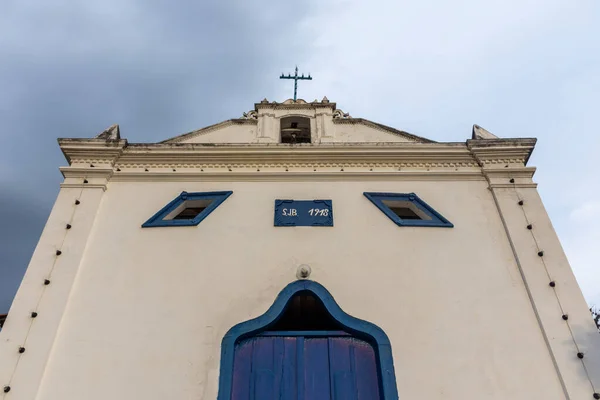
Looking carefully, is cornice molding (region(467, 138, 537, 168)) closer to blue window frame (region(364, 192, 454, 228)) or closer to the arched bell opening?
blue window frame (region(364, 192, 454, 228))

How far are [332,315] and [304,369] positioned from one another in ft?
2.95

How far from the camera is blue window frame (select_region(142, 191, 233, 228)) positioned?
25.9 feet

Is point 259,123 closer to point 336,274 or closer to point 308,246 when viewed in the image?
point 308,246

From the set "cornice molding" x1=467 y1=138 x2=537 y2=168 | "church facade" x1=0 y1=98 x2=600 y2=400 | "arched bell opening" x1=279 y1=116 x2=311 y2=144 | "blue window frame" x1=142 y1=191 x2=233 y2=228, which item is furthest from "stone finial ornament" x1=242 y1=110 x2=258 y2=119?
"cornice molding" x1=467 y1=138 x2=537 y2=168

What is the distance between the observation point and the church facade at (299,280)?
6113 mm

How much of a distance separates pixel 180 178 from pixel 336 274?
12.4ft

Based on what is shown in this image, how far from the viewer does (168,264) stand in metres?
7.32

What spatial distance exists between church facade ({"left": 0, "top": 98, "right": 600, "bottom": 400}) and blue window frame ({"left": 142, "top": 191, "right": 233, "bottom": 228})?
0.03 meters

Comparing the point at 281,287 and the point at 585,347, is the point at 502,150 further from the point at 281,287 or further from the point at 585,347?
the point at 281,287

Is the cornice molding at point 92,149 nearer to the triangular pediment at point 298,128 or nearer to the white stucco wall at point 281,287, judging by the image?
the white stucco wall at point 281,287

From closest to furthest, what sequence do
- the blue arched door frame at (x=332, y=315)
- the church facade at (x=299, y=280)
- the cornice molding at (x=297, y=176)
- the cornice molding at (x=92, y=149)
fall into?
the blue arched door frame at (x=332, y=315)
the church facade at (x=299, y=280)
the cornice molding at (x=297, y=176)
the cornice molding at (x=92, y=149)

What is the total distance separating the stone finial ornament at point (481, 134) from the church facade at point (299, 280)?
4 cm

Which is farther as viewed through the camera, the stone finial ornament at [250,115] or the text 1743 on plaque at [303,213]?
the stone finial ornament at [250,115]

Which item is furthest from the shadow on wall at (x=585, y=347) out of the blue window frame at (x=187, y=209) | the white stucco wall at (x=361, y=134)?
the blue window frame at (x=187, y=209)
